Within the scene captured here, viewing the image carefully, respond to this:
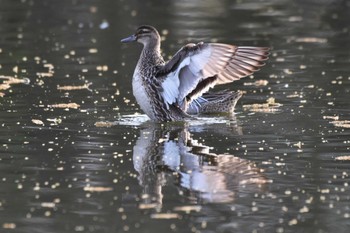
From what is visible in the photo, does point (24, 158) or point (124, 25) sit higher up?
point (124, 25)

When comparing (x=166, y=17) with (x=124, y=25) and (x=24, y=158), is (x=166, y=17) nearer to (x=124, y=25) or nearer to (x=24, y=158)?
(x=124, y=25)

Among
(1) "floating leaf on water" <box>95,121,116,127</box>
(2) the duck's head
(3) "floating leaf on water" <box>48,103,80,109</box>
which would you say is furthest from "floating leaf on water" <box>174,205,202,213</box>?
(2) the duck's head

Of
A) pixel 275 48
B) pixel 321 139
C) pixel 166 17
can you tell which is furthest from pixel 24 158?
pixel 166 17

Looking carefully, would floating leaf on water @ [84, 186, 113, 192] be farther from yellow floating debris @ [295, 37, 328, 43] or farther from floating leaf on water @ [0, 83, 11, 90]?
yellow floating debris @ [295, 37, 328, 43]

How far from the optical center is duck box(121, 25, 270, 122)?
424 inches

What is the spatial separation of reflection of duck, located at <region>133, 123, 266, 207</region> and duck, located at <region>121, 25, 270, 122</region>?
862 millimetres

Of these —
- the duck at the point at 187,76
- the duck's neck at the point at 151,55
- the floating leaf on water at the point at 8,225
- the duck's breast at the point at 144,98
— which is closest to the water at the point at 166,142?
the floating leaf on water at the point at 8,225

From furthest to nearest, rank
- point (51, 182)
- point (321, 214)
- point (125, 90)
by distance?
1. point (125, 90)
2. point (51, 182)
3. point (321, 214)

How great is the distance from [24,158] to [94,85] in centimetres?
395

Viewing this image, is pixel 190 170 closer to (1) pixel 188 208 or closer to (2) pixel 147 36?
(1) pixel 188 208

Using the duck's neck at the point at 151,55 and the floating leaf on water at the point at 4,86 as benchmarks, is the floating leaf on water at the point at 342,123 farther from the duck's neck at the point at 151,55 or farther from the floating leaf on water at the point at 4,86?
the floating leaf on water at the point at 4,86

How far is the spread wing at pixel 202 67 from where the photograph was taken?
10656 mm

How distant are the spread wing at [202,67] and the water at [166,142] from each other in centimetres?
42

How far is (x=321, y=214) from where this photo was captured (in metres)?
7.42
